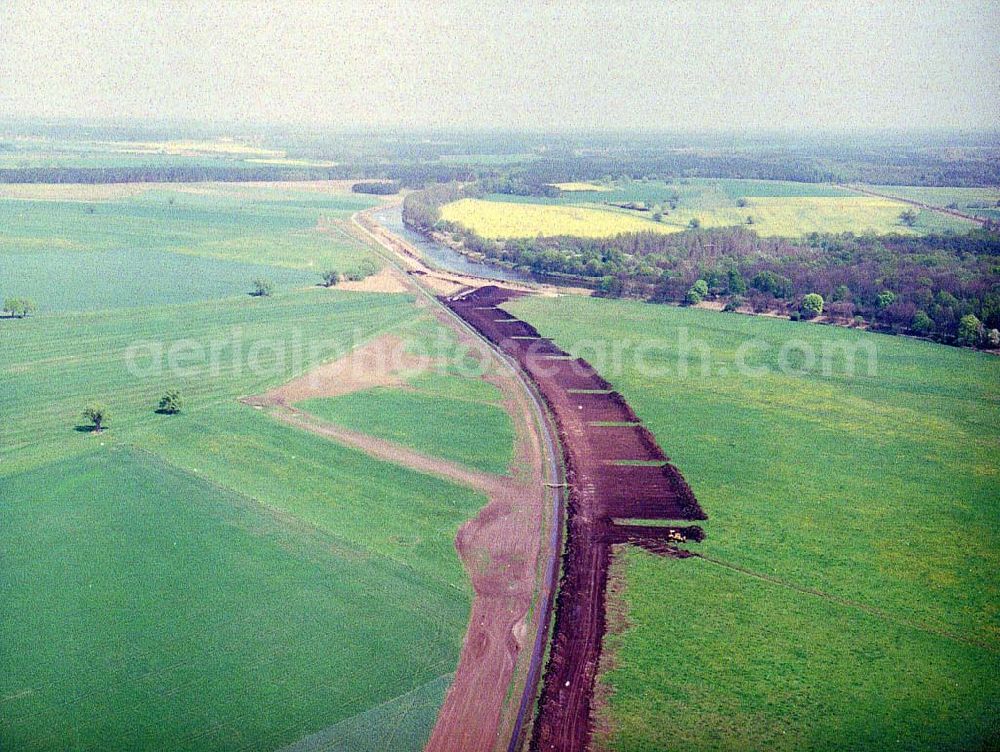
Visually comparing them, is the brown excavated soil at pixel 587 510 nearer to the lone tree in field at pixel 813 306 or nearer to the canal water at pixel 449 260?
the lone tree in field at pixel 813 306

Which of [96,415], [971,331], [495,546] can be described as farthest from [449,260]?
[495,546]

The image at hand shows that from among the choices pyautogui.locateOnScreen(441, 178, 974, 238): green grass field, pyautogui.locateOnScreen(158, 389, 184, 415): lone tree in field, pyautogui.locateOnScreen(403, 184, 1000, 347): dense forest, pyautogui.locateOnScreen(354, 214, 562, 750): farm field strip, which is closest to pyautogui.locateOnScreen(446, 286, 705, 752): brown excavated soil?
pyautogui.locateOnScreen(354, 214, 562, 750): farm field strip

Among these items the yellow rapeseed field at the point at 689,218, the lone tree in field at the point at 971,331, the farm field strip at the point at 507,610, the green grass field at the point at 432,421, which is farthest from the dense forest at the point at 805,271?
the farm field strip at the point at 507,610

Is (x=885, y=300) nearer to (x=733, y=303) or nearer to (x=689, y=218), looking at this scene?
(x=733, y=303)

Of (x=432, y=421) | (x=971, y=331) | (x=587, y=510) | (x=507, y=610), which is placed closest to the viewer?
(x=507, y=610)

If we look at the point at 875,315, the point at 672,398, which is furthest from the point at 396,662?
the point at 875,315
